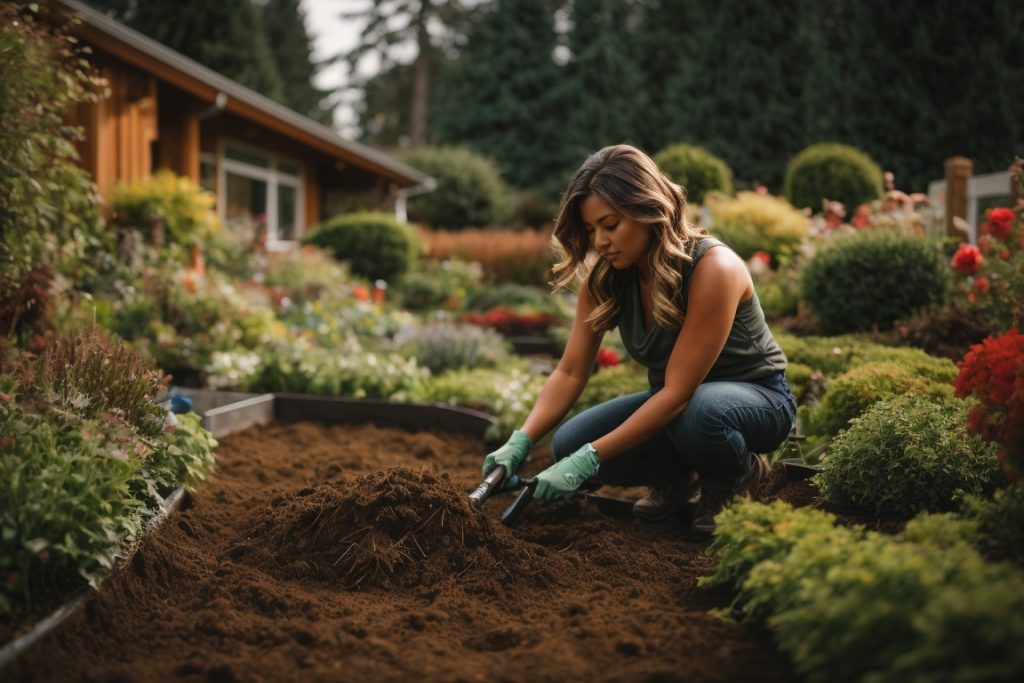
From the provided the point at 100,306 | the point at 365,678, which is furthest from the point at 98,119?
the point at 365,678

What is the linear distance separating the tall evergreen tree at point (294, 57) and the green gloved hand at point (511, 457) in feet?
92.6

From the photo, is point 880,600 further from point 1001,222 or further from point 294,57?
point 294,57

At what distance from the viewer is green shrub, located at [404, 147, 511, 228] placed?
20516 mm

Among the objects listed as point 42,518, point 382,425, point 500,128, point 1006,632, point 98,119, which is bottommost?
point 382,425

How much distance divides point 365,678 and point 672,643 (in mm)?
750

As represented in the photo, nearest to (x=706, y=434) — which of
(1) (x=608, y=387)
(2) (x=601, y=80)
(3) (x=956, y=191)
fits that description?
(1) (x=608, y=387)

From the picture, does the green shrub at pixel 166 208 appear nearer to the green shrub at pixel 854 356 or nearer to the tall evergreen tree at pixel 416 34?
the green shrub at pixel 854 356

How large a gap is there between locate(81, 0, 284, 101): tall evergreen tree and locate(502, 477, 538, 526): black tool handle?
76.0 feet

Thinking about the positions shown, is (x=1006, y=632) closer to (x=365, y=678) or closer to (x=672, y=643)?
(x=672, y=643)

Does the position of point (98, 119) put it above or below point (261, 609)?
above

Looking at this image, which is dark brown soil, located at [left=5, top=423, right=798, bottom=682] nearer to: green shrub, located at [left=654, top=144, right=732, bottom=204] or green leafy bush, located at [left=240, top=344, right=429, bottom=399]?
green leafy bush, located at [left=240, top=344, right=429, bottom=399]

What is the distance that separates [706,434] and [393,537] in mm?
1130

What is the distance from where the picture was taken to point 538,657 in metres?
2.05

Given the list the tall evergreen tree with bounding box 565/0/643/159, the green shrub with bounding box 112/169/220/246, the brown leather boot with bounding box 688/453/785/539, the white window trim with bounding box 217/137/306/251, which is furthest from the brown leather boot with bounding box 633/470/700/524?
the tall evergreen tree with bounding box 565/0/643/159
